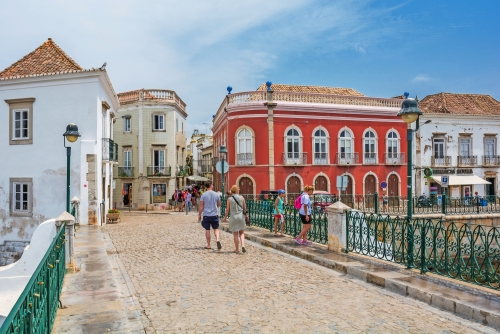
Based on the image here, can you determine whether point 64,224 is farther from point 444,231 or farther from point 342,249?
point 444,231

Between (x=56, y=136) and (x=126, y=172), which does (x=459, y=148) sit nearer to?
(x=126, y=172)

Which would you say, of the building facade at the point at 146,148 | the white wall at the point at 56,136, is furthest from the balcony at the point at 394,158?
the white wall at the point at 56,136

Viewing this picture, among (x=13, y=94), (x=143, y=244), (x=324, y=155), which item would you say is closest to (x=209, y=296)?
(x=143, y=244)

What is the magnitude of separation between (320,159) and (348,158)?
2.13 m

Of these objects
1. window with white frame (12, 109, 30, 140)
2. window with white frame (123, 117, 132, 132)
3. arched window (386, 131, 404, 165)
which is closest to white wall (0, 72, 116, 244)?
window with white frame (12, 109, 30, 140)

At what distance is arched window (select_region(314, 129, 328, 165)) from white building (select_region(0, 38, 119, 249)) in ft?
51.3

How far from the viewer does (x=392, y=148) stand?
31.5m

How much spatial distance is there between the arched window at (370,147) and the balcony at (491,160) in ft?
32.9

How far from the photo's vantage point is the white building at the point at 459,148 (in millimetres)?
32438

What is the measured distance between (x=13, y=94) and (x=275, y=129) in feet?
51.2

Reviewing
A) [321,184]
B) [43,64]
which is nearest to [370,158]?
[321,184]

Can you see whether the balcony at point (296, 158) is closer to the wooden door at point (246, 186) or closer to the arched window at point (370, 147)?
the wooden door at point (246, 186)

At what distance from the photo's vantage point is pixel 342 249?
9375 mm

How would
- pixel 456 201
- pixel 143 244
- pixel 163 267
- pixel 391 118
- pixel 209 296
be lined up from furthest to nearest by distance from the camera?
pixel 391 118 → pixel 456 201 → pixel 143 244 → pixel 163 267 → pixel 209 296
